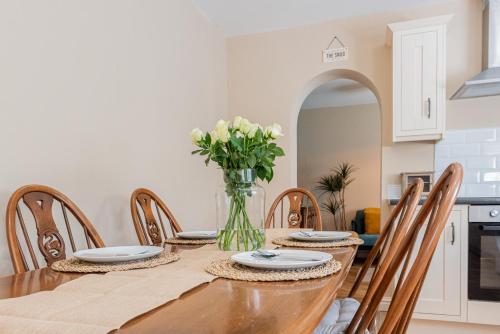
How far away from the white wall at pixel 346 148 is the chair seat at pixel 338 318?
491 centimetres

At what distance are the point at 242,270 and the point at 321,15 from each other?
9.18ft

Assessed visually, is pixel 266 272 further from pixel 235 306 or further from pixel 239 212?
pixel 239 212

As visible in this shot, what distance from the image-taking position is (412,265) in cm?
67

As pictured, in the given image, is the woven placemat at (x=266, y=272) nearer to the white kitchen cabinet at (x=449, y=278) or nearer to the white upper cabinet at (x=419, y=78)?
the white kitchen cabinet at (x=449, y=278)

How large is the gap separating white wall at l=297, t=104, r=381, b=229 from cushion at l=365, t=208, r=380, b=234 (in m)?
0.76

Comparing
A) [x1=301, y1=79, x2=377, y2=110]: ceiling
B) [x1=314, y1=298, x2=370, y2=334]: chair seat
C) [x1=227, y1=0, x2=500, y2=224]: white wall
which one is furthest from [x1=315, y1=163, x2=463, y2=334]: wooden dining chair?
[x1=301, y1=79, x2=377, y2=110]: ceiling

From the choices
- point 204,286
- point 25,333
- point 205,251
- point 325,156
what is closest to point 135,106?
point 205,251

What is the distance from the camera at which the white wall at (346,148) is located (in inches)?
237

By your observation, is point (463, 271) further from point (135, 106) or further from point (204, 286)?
point (135, 106)

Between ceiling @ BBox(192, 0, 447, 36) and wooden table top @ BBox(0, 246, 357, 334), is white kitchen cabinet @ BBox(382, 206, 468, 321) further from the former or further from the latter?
wooden table top @ BBox(0, 246, 357, 334)

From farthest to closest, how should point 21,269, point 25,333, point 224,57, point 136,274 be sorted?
point 224,57 → point 21,269 → point 136,274 → point 25,333

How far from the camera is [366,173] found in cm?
604

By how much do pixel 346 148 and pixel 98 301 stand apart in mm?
6053

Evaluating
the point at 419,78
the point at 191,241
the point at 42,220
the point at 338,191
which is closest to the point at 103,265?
the point at 42,220
